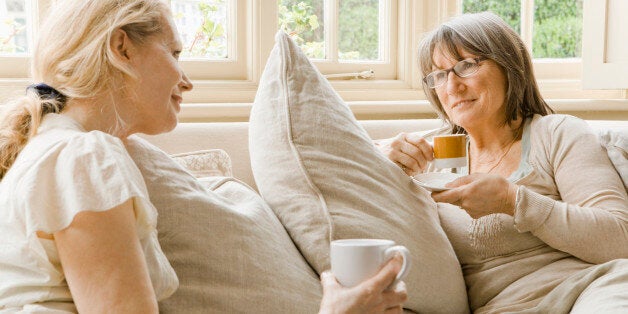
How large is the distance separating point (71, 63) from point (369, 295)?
0.62 metres

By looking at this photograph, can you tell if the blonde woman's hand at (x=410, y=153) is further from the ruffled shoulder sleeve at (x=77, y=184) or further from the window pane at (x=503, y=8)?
the window pane at (x=503, y=8)

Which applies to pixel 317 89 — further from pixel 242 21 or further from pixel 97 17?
pixel 242 21

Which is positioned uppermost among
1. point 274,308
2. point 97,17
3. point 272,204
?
point 97,17

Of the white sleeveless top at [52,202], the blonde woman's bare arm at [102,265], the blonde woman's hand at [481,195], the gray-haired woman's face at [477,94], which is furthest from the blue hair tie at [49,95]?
the gray-haired woman's face at [477,94]

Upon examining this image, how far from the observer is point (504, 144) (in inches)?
76.7

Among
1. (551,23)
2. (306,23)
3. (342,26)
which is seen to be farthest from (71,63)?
(551,23)

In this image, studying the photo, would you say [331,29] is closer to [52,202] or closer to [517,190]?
[517,190]

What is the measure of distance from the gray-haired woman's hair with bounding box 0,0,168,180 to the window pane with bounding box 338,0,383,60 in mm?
1931

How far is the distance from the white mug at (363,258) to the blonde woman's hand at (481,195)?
2.10 feet

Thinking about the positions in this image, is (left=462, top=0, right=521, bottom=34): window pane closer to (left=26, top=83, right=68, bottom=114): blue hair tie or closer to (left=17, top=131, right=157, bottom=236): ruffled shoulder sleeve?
(left=26, top=83, right=68, bottom=114): blue hair tie

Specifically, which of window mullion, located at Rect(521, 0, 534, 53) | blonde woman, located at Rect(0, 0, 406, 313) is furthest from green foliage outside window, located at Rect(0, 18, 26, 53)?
window mullion, located at Rect(521, 0, 534, 53)

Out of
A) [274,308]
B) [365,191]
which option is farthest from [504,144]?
[274,308]

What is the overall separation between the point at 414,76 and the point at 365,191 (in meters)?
1.57

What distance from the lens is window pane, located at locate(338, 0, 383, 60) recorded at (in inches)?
121
